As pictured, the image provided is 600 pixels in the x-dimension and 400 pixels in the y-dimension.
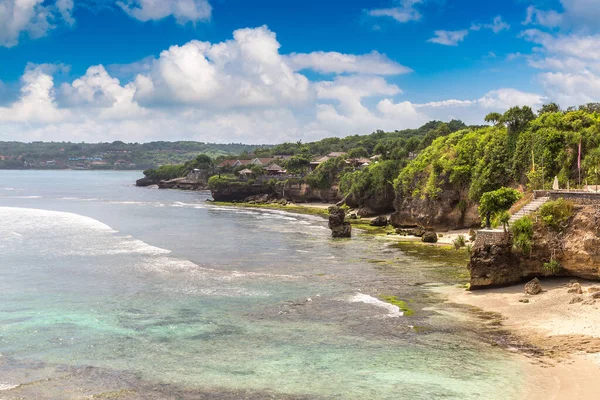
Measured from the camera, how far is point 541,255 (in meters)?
33.3

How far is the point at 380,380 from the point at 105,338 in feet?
43.5

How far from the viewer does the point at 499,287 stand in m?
33.5

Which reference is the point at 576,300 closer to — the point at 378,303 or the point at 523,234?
the point at 523,234

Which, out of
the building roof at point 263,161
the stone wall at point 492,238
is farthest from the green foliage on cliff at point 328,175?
the stone wall at point 492,238

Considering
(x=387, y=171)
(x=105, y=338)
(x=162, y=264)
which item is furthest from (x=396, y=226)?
(x=105, y=338)

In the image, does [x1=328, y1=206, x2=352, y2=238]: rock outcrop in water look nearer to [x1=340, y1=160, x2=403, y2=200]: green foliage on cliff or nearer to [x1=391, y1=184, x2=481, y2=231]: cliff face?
[x1=391, y1=184, x2=481, y2=231]: cliff face

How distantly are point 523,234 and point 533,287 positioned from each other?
3.59 metres

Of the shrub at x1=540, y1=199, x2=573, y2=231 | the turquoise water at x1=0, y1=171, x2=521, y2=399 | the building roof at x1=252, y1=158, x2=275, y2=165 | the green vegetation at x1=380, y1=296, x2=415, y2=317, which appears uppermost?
the building roof at x1=252, y1=158, x2=275, y2=165

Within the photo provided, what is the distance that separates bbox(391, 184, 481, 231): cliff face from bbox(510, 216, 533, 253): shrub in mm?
26588

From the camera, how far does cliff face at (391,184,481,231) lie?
61.8 meters

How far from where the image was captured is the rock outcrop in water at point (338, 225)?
202 feet

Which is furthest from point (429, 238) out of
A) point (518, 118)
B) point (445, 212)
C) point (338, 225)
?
point (518, 118)

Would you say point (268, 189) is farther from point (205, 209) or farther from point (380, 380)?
point (380, 380)

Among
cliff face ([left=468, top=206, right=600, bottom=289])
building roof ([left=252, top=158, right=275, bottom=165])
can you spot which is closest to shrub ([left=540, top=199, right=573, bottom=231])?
cliff face ([left=468, top=206, right=600, bottom=289])
